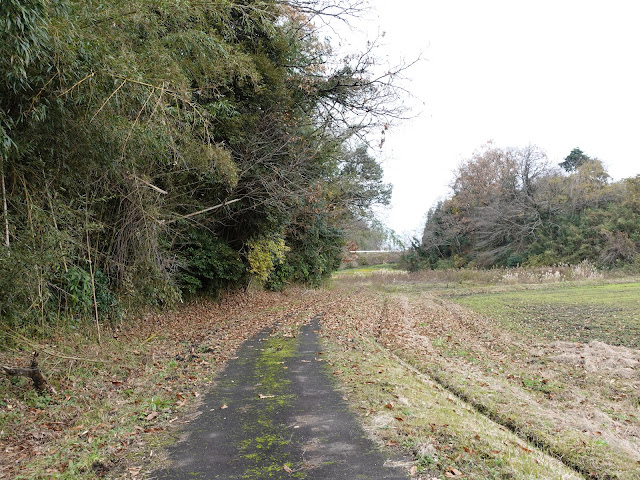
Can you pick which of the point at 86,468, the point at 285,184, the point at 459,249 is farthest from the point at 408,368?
the point at 459,249

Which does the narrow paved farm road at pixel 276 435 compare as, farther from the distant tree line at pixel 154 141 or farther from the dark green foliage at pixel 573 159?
the dark green foliage at pixel 573 159

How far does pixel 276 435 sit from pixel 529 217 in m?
44.5

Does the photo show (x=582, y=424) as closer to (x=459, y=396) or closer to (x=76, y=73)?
(x=459, y=396)

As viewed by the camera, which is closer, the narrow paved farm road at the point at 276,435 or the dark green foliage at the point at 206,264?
the narrow paved farm road at the point at 276,435

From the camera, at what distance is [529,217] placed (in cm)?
4428

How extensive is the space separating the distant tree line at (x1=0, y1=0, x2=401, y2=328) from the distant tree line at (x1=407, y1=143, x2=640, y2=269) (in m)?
25.1

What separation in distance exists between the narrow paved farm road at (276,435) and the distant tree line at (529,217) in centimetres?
3458

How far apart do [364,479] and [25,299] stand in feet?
18.7

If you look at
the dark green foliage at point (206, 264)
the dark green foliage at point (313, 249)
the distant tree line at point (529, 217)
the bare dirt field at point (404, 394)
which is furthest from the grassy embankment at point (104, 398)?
the distant tree line at point (529, 217)

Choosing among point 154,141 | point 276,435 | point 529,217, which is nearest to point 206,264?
point 154,141

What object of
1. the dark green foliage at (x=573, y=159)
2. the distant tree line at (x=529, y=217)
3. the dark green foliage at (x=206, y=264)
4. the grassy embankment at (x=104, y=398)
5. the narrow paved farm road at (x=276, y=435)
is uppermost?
the dark green foliage at (x=573, y=159)

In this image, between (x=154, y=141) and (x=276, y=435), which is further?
(x=154, y=141)

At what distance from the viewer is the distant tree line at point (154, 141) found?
536cm

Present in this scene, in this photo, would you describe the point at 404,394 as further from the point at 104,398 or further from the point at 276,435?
the point at 104,398
